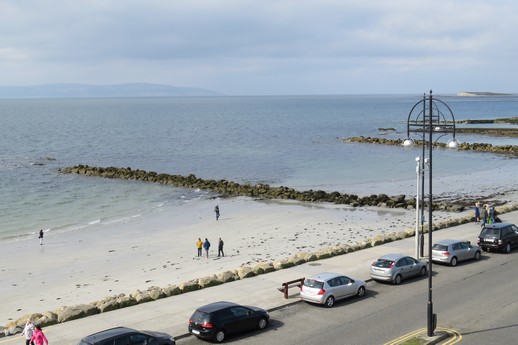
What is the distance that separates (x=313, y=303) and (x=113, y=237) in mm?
23885

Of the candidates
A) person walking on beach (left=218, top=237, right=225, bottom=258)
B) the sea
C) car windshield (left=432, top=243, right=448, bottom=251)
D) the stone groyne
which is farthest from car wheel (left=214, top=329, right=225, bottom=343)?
the stone groyne

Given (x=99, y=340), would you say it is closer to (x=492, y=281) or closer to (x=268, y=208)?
(x=492, y=281)

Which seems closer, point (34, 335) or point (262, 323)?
point (34, 335)

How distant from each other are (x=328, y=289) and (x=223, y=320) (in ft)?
16.1

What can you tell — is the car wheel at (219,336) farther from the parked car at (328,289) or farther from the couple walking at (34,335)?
the couple walking at (34,335)

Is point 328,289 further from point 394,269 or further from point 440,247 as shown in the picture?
point 440,247

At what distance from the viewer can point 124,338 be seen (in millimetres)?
15539

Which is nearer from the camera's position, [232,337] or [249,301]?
[232,337]

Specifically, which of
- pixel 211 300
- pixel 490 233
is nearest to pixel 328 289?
pixel 211 300

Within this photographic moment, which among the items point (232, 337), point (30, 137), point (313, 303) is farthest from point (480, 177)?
point (30, 137)

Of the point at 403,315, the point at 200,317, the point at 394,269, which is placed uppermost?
the point at 200,317

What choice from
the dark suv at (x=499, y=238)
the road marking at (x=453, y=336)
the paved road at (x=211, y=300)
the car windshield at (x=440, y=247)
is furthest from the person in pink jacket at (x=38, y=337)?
the dark suv at (x=499, y=238)

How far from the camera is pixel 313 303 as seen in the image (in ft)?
70.3

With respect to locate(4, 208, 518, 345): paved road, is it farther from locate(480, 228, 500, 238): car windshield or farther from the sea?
the sea
